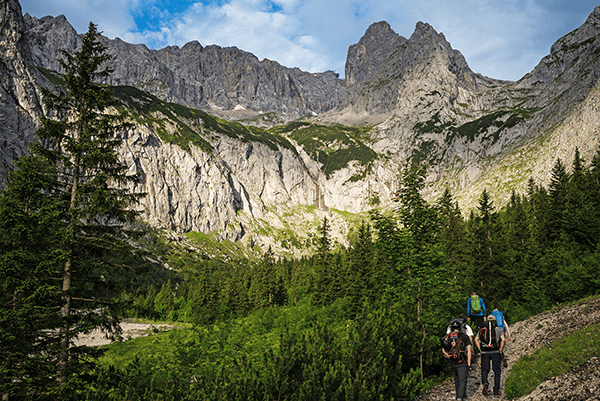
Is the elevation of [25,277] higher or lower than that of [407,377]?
higher

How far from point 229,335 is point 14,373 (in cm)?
723

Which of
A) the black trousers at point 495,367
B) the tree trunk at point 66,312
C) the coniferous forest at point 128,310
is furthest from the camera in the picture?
the tree trunk at point 66,312

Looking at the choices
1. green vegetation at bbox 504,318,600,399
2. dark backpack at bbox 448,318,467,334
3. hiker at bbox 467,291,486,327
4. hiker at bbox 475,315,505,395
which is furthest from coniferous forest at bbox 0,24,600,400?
green vegetation at bbox 504,318,600,399

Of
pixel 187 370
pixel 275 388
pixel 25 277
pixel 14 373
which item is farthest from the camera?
pixel 25 277

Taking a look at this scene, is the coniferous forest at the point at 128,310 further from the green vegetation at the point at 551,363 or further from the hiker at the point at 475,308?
the green vegetation at the point at 551,363

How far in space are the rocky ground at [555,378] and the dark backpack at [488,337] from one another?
1566 millimetres

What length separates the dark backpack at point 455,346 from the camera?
10.2 metres

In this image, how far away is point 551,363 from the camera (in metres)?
11.8

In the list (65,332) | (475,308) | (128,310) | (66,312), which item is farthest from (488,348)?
(66,312)

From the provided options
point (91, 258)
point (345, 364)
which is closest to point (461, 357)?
point (345, 364)

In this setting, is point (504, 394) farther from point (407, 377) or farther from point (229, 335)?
point (229, 335)

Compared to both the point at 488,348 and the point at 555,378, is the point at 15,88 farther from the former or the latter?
the point at 555,378

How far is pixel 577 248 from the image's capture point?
41.0m

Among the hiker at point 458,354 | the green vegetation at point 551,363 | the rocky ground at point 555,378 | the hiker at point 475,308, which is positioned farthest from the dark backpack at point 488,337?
the hiker at point 475,308
